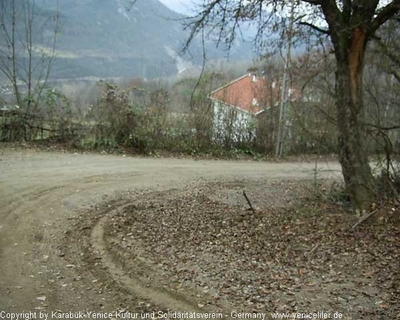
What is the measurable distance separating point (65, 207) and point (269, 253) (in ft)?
13.7

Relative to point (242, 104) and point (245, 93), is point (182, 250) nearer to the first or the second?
point (242, 104)

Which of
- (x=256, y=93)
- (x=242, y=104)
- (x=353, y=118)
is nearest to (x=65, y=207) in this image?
(x=353, y=118)

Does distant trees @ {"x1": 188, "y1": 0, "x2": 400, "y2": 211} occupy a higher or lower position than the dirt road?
higher

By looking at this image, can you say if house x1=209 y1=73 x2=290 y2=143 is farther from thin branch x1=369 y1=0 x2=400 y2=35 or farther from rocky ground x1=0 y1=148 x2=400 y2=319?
thin branch x1=369 y1=0 x2=400 y2=35

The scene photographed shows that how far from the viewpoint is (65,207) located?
8086 millimetres

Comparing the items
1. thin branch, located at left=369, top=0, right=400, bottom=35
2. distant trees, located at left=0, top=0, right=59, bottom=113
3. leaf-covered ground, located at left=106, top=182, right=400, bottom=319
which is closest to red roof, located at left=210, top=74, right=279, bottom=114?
distant trees, located at left=0, top=0, right=59, bottom=113

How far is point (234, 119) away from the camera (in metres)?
18.4

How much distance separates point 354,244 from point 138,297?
11.6 feet

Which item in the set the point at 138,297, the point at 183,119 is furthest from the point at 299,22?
the point at 183,119

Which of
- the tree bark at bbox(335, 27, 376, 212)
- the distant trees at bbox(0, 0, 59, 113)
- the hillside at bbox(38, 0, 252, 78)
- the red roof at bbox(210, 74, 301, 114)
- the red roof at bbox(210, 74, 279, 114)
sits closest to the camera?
the tree bark at bbox(335, 27, 376, 212)

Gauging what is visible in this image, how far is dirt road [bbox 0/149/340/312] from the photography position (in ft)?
15.6

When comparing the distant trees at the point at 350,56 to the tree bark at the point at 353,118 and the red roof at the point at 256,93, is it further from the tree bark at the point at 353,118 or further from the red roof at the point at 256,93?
the red roof at the point at 256,93

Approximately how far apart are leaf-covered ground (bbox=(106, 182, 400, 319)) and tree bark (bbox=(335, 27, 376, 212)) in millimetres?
604

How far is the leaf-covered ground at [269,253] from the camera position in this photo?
467 cm
